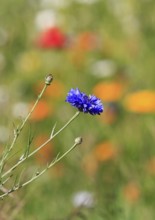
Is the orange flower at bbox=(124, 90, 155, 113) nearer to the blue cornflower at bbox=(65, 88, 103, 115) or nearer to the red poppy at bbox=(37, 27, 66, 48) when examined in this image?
the red poppy at bbox=(37, 27, 66, 48)

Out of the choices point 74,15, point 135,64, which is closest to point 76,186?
point 135,64

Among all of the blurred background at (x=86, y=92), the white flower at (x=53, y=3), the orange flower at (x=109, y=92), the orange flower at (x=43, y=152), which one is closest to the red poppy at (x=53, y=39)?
the blurred background at (x=86, y=92)

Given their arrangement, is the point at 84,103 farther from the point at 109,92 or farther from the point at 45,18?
the point at 45,18

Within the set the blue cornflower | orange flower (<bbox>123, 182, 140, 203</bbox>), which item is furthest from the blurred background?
the blue cornflower

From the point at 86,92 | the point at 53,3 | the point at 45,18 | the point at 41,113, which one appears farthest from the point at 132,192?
the point at 53,3

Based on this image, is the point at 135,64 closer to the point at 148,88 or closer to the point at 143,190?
the point at 148,88

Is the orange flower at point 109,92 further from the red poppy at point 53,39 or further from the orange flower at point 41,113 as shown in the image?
the red poppy at point 53,39
